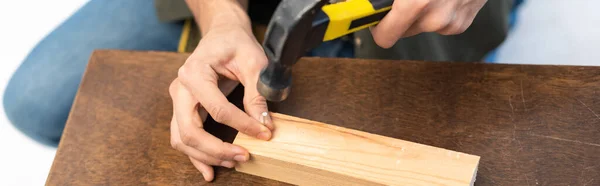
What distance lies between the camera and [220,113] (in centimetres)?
83

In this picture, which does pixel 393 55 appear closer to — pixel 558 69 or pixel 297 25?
pixel 558 69

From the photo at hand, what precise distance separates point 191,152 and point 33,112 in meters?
0.68

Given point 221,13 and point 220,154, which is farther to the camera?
point 221,13

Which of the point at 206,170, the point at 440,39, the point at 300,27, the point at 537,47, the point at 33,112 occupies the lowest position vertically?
the point at 537,47

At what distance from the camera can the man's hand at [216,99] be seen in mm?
821

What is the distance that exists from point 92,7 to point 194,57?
0.67m

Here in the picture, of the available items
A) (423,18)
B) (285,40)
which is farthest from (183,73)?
(423,18)

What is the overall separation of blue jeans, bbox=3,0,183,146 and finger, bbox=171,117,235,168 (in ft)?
1.68

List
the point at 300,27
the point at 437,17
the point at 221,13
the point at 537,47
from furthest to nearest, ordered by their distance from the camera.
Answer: the point at 537,47 → the point at 221,13 → the point at 437,17 → the point at 300,27

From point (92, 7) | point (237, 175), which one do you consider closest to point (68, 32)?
point (92, 7)

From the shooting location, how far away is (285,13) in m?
0.64

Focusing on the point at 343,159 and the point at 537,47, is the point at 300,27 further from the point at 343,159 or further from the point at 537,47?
the point at 537,47

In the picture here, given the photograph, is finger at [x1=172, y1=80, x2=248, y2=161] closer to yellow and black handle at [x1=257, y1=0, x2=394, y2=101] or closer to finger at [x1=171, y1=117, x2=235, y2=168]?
finger at [x1=171, y1=117, x2=235, y2=168]

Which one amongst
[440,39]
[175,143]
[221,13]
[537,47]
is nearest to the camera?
[175,143]
